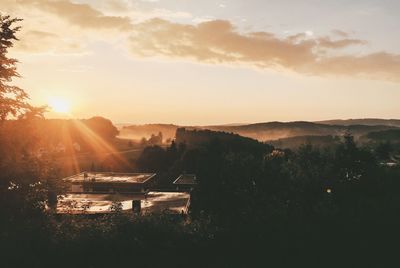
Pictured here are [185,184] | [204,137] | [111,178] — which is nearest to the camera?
[111,178]

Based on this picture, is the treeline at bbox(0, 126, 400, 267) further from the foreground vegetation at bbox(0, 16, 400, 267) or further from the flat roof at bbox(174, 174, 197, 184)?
the flat roof at bbox(174, 174, 197, 184)

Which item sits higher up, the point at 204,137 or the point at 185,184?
the point at 204,137

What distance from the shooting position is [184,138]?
98.8 m

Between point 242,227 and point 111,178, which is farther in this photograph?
point 111,178

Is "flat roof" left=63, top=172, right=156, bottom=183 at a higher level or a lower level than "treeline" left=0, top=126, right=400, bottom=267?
lower

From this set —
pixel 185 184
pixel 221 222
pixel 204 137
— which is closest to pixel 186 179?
pixel 185 184

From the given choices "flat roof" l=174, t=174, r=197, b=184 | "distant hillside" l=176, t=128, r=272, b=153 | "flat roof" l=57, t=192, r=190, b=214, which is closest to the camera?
"flat roof" l=57, t=192, r=190, b=214

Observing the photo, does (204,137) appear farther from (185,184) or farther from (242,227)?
(242,227)

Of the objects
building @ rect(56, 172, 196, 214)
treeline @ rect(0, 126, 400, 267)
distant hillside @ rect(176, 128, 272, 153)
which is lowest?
building @ rect(56, 172, 196, 214)

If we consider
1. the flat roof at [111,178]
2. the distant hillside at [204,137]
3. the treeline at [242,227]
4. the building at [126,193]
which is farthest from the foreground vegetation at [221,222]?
the distant hillside at [204,137]

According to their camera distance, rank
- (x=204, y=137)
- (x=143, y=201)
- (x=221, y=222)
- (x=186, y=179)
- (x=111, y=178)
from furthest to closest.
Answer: (x=204, y=137)
(x=186, y=179)
(x=111, y=178)
(x=143, y=201)
(x=221, y=222)

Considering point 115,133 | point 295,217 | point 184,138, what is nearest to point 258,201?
point 295,217

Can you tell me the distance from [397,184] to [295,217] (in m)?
7.71

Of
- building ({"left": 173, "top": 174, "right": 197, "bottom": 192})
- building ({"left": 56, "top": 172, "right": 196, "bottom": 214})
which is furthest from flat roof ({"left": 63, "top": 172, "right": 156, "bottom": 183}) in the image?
building ({"left": 173, "top": 174, "right": 197, "bottom": 192})
